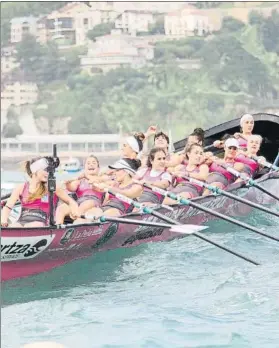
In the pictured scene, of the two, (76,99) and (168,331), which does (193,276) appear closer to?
(168,331)

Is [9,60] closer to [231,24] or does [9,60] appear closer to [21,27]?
[21,27]

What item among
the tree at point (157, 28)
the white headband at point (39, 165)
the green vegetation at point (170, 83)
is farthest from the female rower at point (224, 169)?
the tree at point (157, 28)

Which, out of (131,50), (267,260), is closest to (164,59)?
(131,50)

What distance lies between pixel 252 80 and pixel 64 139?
15.5 ft

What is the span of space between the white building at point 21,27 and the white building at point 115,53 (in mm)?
1475

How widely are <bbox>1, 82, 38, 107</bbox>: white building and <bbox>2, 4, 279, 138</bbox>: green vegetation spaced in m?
0.37

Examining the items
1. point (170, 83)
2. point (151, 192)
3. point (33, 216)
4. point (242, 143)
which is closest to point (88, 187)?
point (151, 192)

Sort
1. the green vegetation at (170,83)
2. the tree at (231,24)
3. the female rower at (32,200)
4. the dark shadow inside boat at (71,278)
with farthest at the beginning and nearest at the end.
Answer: the tree at (231,24)
the green vegetation at (170,83)
the female rower at (32,200)
the dark shadow inside boat at (71,278)

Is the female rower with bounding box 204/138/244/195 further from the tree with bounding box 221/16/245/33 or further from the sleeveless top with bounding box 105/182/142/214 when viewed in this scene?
the tree with bounding box 221/16/245/33

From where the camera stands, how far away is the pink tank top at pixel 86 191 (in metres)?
5.00

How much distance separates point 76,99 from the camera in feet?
69.2

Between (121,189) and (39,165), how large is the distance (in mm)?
768

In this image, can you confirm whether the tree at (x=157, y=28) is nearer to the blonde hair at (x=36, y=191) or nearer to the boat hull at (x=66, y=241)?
the boat hull at (x=66, y=241)

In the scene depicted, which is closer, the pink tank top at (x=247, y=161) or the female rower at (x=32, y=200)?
the female rower at (x=32, y=200)
